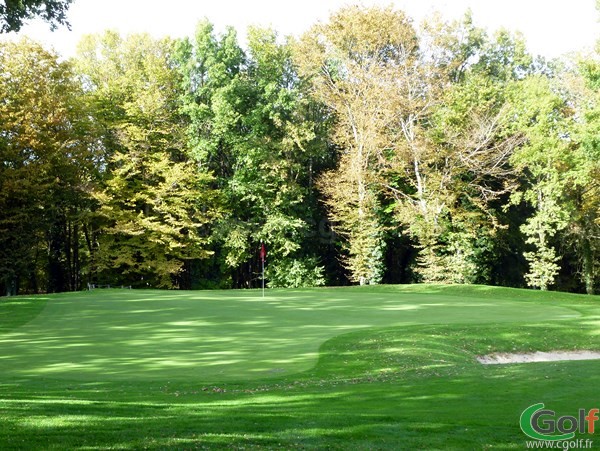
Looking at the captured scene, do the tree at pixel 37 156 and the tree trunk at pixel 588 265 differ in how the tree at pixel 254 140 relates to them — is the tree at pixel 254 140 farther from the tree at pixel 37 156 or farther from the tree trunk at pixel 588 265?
the tree trunk at pixel 588 265

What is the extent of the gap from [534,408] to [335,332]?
987cm

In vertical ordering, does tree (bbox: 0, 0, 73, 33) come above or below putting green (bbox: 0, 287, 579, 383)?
above

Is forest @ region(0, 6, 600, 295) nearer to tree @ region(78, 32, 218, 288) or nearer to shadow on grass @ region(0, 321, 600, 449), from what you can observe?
tree @ region(78, 32, 218, 288)

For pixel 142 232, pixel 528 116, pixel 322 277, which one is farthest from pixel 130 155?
pixel 528 116

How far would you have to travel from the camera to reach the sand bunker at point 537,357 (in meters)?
16.1

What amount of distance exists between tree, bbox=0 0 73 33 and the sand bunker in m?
13.1

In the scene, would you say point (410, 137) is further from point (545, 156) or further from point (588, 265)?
point (588, 265)

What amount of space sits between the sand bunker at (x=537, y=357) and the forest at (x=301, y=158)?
79.9 feet

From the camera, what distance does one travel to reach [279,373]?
41.1 ft

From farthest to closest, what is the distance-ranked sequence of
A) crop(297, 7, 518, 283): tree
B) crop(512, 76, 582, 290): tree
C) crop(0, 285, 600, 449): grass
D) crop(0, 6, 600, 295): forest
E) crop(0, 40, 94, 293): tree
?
crop(297, 7, 518, 283): tree, crop(0, 6, 600, 295): forest, crop(512, 76, 582, 290): tree, crop(0, 40, 94, 293): tree, crop(0, 285, 600, 449): grass

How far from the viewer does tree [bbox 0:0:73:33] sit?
12.2 m

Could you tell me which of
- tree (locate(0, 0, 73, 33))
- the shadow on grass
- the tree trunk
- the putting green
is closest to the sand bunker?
the shadow on grass

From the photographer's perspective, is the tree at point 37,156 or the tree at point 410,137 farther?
Result: the tree at point 410,137

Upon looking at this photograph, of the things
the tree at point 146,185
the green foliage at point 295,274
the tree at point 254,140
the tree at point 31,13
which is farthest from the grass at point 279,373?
the tree at point 254,140
